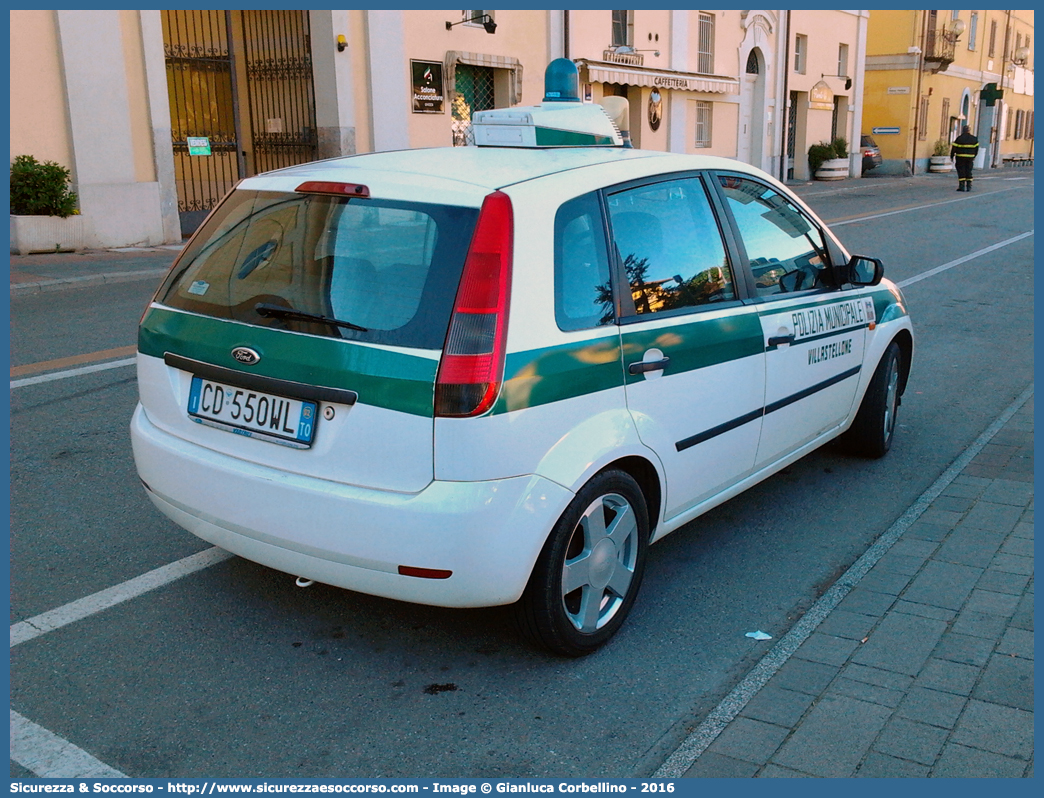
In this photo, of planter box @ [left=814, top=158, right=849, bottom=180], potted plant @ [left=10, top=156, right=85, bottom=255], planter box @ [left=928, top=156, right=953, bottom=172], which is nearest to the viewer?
potted plant @ [left=10, top=156, right=85, bottom=255]

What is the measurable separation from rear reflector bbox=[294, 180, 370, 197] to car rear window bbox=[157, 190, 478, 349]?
0.02 meters

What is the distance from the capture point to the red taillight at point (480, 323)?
2.99 meters

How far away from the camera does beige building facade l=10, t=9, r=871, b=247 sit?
14891mm

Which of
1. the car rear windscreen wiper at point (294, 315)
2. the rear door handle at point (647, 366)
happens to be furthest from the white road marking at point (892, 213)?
the car rear windscreen wiper at point (294, 315)

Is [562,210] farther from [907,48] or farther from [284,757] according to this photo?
[907,48]

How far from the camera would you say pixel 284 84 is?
773 inches

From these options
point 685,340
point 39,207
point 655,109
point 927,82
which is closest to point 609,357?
point 685,340

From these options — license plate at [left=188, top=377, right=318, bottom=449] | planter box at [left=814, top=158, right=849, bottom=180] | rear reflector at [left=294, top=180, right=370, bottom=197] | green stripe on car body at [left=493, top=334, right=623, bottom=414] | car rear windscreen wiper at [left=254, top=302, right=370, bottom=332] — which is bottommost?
planter box at [left=814, top=158, right=849, bottom=180]

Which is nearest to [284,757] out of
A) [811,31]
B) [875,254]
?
[875,254]

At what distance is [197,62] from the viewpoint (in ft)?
56.1

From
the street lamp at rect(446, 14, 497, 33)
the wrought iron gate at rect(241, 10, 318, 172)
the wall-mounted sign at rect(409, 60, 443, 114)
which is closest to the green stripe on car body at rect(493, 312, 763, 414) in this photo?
the wrought iron gate at rect(241, 10, 318, 172)

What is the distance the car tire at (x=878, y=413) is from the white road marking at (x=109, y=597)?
3389mm

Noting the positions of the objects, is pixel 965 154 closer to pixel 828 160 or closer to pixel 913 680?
pixel 828 160

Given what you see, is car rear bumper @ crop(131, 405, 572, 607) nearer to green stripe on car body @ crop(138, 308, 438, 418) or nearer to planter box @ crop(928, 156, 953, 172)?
green stripe on car body @ crop(138, 308, 438, 418)
